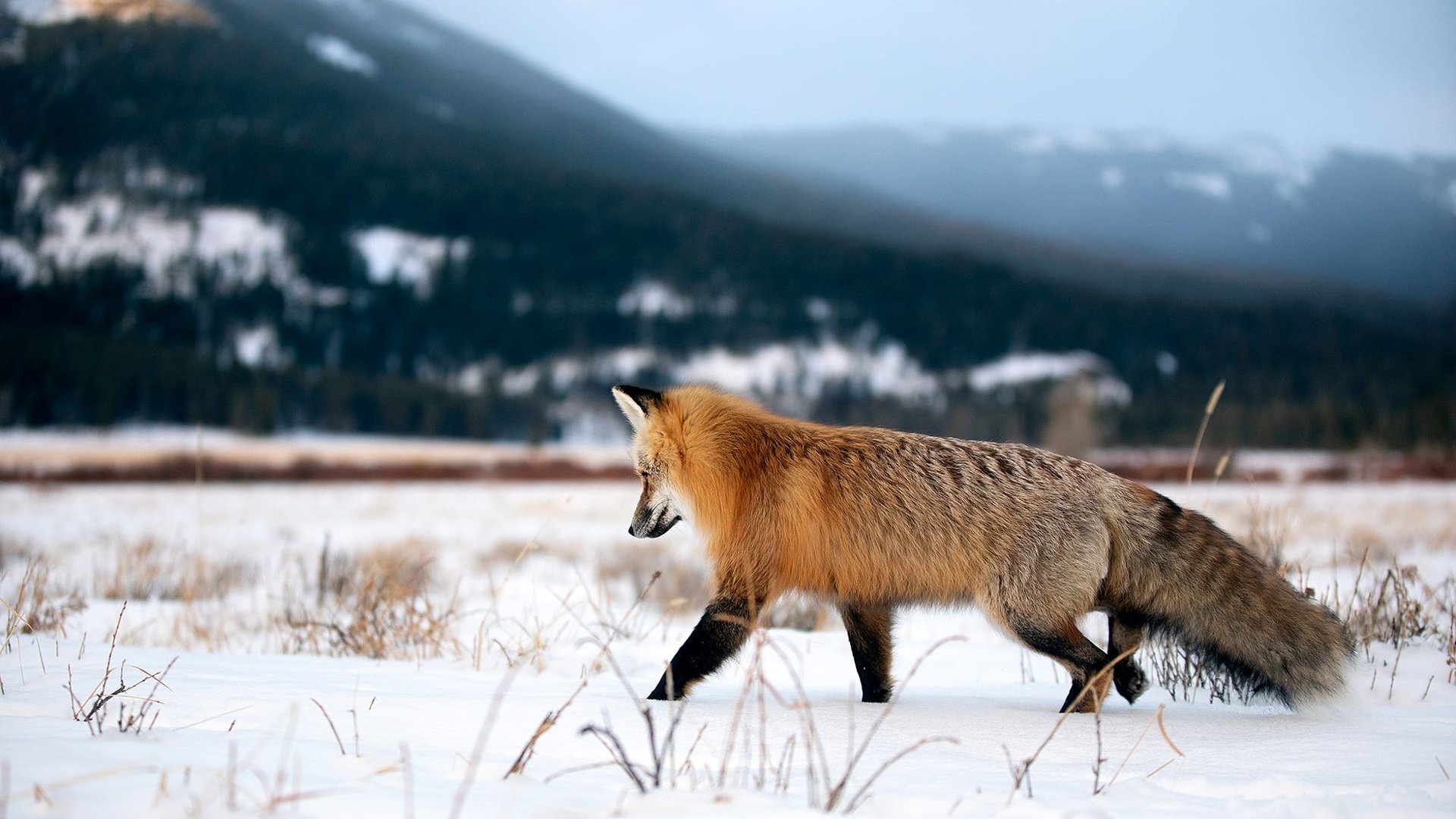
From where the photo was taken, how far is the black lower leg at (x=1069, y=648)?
4.21 m

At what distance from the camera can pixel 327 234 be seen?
358ft

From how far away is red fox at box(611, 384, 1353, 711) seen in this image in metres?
4.21

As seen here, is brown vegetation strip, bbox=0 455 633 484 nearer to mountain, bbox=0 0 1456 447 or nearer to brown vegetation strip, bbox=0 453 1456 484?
brown vegetation strip, bbox=0 453 1456 484

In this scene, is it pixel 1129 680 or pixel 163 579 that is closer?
pixel 1129 680

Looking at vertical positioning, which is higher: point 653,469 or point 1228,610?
point 653,469

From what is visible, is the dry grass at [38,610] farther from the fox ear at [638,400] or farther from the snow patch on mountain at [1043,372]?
the snow patch on mountain at [1043,372]

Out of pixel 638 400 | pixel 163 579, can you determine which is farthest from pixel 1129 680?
pixel 163 579

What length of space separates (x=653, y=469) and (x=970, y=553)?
5.56 ft

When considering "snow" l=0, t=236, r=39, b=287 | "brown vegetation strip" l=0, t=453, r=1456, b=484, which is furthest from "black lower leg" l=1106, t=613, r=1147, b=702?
"snow" l=0, t=236, r=39, b=287

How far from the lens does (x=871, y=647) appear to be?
4.86 meters

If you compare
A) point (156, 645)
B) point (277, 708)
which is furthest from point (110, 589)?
point (277, 708)

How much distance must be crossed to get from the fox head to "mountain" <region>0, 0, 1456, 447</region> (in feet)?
196

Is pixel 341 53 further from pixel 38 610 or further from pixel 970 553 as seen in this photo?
pixel 970 553

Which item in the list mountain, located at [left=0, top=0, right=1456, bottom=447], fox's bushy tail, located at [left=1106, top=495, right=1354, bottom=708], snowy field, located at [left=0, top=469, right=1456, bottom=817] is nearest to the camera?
snowy field, located at [left=0, top=469, right=1456, bottom=817]
